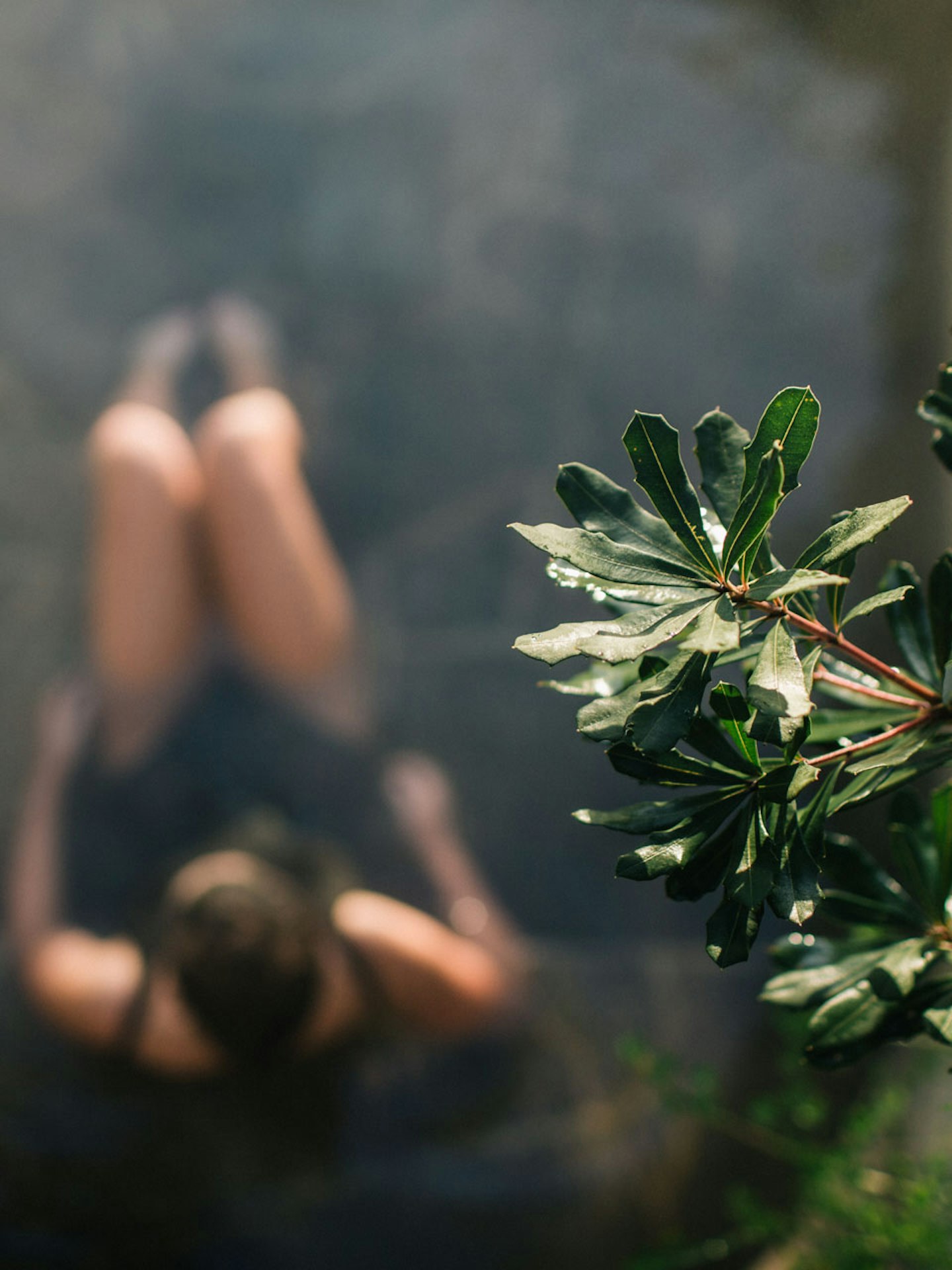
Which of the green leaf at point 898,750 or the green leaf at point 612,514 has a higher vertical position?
the green leaf at point 612,514

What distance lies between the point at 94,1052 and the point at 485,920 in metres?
0.52

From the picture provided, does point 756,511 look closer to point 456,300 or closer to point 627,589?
point 627,589

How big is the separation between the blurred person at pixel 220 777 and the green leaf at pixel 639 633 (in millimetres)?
921

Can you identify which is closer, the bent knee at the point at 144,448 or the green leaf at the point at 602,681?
the green leaf at the point at 602,681

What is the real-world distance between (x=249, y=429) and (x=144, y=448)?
0.14 m

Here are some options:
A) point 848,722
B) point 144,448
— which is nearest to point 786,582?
point 848,722

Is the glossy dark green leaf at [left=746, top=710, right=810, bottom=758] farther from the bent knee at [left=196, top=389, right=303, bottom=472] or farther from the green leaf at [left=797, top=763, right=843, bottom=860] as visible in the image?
the bent knee at [left=196, top=389, right=303, bottom=472]

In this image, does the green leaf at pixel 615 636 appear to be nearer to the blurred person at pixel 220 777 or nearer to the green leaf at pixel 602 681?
the green leaf at pixel 602 681

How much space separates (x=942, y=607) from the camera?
1.21ft

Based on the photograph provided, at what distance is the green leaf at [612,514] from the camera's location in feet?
1.03

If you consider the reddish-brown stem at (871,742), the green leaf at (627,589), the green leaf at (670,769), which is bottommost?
the reddish-brown stem at (871,742)

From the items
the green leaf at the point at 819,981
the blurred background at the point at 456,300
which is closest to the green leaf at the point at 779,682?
the green leaf at the point at 819,981

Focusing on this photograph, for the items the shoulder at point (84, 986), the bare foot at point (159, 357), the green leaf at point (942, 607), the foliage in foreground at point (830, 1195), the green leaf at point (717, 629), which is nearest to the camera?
the green leaf at point (717, 629)

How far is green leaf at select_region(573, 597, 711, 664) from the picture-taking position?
27cm
